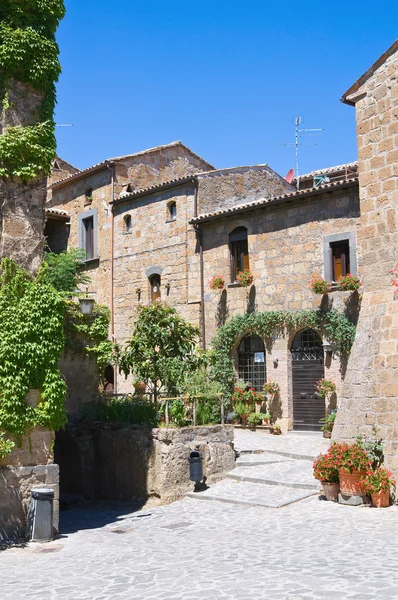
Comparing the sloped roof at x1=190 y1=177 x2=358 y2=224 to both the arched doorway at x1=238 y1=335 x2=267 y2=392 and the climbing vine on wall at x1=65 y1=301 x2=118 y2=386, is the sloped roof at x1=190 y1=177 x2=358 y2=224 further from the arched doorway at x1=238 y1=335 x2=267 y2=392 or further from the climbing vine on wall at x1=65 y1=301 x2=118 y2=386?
the climbing vine on wall at x1=65 y1=301 x2=118 y2=386

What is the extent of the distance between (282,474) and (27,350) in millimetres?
5872

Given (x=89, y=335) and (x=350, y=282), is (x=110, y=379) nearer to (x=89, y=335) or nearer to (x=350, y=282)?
(x=89, y=335)

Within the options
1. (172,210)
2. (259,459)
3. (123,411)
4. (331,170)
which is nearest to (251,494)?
(259,459)

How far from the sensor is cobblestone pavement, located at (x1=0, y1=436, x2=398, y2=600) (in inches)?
268

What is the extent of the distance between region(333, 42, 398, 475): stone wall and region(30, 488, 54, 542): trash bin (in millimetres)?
5145

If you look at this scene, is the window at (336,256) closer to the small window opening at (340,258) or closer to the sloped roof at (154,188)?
the small window opening at (340,258)

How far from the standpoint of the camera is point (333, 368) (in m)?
17.8

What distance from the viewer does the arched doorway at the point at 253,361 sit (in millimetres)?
19469

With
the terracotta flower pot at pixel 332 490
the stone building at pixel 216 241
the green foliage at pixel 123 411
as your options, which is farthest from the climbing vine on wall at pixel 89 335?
the terracotta flower pot at pixel 332 490

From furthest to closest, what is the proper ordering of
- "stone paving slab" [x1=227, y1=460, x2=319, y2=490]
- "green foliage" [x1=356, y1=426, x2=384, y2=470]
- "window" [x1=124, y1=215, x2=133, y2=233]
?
"window" [x1=124, y1=215, x2=133, y2=233] → "stone paving slab" [x1=227, y1=460, x2=319, y2=490] → "green foliage" [x1=356, y1=426, x2=384, y2=470]

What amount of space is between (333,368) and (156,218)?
8385mm

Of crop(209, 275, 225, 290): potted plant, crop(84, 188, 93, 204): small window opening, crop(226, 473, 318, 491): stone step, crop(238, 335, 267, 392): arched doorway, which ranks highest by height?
crop(84, 188, 93, 204): small window opening

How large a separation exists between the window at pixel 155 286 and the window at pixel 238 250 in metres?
3.28

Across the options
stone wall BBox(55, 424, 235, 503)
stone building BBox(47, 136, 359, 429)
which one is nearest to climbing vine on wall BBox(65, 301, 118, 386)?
stone wall BBox(55, 424, 235, 503)
